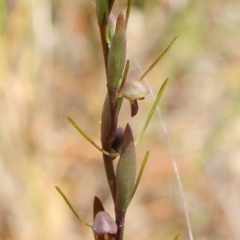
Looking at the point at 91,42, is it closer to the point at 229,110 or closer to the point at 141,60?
the point at 141,60

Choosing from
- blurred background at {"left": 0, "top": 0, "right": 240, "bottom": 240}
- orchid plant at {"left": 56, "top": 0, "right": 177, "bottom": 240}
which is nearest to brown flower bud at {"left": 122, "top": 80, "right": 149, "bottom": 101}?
orchid plant at {"left": 56, "top": 0, "right": 177, "bottom": 240}

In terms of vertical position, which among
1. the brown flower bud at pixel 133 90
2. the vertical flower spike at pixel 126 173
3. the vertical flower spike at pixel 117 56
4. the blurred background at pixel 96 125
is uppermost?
the vertical flower spike at pixel 117 56

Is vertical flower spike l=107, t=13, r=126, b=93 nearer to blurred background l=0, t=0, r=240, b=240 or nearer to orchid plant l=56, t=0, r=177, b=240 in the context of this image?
orchid plant l=56, t=0, r=177, b=240

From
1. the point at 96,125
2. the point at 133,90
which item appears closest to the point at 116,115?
the point at 133,90

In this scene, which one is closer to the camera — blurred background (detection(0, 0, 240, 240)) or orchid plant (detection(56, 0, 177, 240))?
orchid plant (detection(56, 0, 177, 240))

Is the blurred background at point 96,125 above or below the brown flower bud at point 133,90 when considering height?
below

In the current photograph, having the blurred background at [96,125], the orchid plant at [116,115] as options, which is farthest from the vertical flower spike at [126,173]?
the blurred background at [96,125]

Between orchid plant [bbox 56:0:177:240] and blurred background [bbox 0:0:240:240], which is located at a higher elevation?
orchid plant [bbox 56:0:177:240]

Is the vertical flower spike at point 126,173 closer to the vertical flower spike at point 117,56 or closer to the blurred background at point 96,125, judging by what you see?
the vertical flower spike at point 117,56
